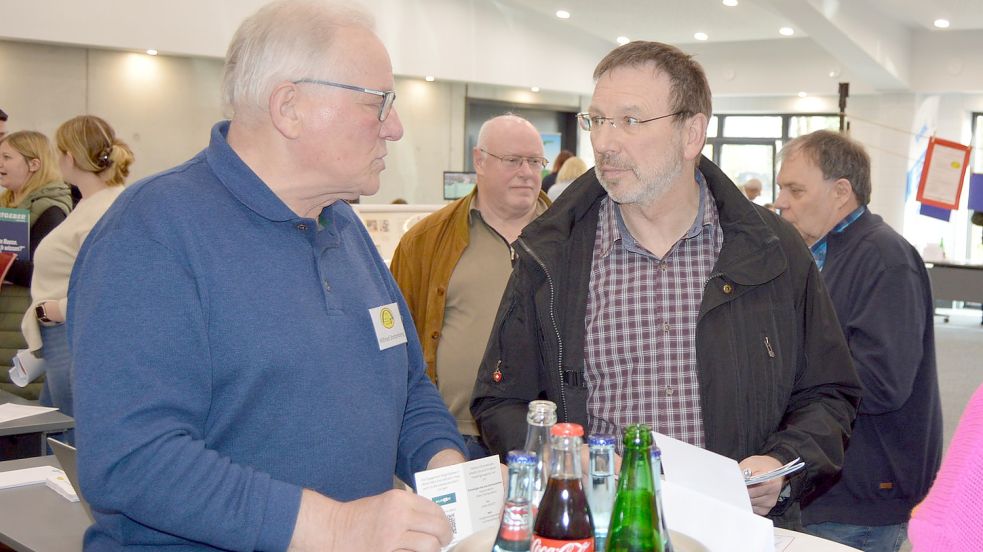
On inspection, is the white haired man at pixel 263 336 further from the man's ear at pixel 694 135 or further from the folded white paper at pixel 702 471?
the man's ear at pixel 694 135

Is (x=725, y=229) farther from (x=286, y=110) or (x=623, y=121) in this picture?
(x=286, y=110)

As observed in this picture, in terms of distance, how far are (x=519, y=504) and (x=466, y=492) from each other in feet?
0.86

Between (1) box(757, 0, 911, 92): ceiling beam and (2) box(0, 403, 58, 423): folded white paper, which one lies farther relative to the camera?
(1) box(757, 0, 911, 92): ceiling beam

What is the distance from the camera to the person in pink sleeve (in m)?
0.97

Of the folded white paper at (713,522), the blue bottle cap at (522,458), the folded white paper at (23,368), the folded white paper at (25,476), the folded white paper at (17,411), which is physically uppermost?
the blue bottle cap at (522,458)

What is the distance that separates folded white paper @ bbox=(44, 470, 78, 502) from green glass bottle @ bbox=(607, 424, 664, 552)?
1756mm

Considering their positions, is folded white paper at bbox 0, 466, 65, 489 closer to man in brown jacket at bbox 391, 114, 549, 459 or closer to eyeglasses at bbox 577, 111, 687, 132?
man in brown jacket at bbox 391, 114, 549, 459

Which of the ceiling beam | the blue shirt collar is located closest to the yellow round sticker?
the blue shirt collar

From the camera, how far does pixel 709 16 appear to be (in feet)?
42.2


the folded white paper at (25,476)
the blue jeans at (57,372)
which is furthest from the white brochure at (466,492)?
the blue jeans at (57,372)

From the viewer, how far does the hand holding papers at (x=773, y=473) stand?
1714 mm

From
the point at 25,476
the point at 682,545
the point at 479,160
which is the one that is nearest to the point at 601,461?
the point at 682,545

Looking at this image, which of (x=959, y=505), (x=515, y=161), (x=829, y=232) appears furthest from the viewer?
(x=515, y=161)

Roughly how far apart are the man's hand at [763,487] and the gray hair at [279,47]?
3.64 feet
